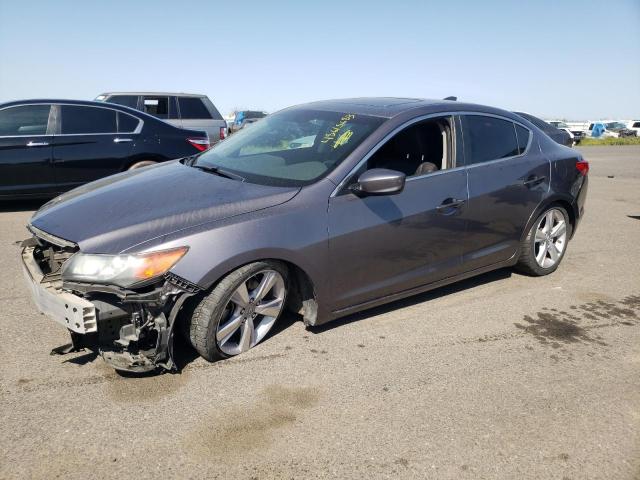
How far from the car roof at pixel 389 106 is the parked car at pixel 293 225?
0.07 feet

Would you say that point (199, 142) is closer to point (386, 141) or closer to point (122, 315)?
point (386, 141)

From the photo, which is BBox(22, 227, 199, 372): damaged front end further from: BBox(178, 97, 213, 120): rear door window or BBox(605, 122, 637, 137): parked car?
BBox(605, 122, 637, 137): parked car

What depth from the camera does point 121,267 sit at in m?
2.99

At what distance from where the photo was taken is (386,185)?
3.62 meters

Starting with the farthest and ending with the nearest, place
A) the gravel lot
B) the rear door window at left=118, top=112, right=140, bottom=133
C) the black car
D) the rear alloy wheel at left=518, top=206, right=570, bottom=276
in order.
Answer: the rear door window at left=118, top=112, right=140, bottom=133 < the black car < the rear alloy wheel at left=518, top=206, right=570, bottom=276 < the gravel lot

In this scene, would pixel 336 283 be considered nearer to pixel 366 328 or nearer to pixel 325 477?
pixel 366 328

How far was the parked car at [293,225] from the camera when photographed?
121 inches

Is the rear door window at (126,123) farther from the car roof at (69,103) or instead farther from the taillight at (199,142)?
the taillight at (199,142)

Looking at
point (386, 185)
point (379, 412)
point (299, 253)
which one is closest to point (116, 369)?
point (299, 253)

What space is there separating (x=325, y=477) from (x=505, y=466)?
2.75 feet

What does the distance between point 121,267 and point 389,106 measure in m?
2.41

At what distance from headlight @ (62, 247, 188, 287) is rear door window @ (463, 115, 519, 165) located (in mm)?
2530

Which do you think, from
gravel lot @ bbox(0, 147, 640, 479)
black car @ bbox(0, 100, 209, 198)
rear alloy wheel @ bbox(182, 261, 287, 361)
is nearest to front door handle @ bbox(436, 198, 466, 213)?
gravel lot @ bbox(0, 147, 640, 479)

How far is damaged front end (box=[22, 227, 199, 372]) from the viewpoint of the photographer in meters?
2.96
